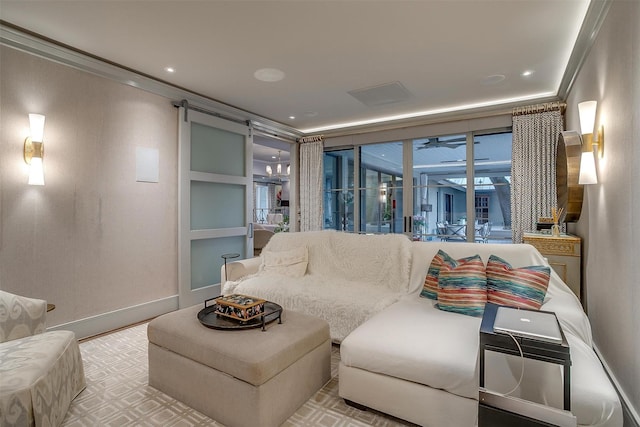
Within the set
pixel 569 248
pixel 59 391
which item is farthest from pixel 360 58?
pixel 59 391

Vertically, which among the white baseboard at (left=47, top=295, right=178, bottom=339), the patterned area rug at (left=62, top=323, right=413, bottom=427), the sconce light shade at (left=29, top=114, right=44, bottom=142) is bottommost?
the patterned area rug at (left=62, top=323, right=413, bottom=427)

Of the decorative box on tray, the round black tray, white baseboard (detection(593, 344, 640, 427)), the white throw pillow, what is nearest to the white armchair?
the round black tray

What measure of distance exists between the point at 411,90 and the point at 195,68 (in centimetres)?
247

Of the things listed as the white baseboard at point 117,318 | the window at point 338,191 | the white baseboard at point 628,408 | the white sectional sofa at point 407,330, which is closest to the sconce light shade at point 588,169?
the white sectional sofa at point 407,330

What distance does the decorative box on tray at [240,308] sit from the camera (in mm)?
1971

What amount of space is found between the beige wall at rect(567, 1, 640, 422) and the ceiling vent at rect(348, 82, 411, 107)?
177 cm

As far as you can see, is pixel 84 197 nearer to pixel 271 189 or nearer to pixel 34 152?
pixel 34 152

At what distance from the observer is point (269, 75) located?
3.40 m

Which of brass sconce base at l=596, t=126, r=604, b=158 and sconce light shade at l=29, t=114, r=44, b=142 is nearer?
brass sconce base at l=596, t=126, r=604, b=158

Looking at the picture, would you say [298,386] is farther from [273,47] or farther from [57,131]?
[57,131]

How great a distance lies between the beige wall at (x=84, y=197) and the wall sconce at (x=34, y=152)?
0.20ft

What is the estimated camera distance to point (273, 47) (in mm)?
2795

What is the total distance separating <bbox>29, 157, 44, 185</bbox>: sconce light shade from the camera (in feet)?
8.41

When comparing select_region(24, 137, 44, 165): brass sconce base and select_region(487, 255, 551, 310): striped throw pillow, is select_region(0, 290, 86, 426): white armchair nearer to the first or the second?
select_region(24, 137, 44, 165): brass sconce base
